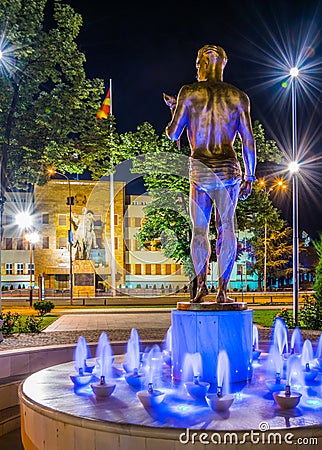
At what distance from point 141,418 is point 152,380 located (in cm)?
219

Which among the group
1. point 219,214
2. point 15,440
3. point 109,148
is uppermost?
point 109,148

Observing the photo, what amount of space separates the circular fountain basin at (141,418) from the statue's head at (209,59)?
4536mm

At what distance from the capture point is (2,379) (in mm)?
10031

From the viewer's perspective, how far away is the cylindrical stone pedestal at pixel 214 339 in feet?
24.7

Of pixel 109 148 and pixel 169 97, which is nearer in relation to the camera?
pixel 169 97

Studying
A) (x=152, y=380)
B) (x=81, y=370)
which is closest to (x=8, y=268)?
(x=81, y=370)

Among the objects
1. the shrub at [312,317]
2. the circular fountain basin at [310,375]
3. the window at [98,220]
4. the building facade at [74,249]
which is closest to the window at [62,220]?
the building facade at [74,249]

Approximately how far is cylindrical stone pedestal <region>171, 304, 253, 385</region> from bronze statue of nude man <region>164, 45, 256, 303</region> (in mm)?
568

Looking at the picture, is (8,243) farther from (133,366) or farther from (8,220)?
(133,366)

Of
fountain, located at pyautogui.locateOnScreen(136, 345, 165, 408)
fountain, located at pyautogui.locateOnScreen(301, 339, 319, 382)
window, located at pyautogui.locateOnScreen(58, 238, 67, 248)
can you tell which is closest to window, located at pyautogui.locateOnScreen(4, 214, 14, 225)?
window, located at pyautogui.locateOnScreen(58, 238, 67, 248)

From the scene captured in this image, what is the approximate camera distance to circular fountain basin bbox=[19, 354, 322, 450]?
516cm

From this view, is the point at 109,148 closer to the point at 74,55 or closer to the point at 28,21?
the point at 74,55

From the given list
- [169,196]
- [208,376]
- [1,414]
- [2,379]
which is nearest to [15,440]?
[1,414]

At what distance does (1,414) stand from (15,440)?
0.63 metres
